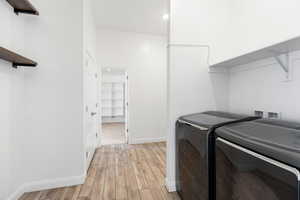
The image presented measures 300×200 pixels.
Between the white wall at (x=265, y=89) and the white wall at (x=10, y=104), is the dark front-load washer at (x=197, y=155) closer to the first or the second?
the white wall at (x=265, y=89)

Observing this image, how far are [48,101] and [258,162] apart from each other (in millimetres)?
2309

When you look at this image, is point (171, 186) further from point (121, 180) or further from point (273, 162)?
point (273, 162)

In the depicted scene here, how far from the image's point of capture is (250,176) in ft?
2.46

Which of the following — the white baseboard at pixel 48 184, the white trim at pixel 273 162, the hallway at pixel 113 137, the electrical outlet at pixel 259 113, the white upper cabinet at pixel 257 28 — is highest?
the white upper cabinet at pixel 257 28

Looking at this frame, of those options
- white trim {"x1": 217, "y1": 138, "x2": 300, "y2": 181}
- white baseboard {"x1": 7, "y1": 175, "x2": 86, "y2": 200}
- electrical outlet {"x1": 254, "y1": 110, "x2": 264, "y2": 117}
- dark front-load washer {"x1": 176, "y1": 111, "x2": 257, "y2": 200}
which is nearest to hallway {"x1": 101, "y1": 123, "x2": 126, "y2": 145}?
white baseboard {"x1": 7, "y1": 175, "x2": 86, "y2": 200}

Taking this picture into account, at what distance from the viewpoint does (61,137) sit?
2.07m

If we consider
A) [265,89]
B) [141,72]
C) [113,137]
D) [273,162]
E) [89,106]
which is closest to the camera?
[273,162]

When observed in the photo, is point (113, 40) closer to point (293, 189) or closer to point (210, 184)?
point (210, 184)

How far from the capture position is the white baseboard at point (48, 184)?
1871 millimetres

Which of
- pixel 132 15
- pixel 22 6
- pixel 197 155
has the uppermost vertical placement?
pixel 132 15

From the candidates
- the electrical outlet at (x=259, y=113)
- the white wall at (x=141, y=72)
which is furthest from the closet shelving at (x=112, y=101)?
the electrical outlet at (x=259, y=113)

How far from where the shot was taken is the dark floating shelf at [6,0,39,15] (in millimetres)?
1630

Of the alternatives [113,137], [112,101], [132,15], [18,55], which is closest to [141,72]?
[132,15]

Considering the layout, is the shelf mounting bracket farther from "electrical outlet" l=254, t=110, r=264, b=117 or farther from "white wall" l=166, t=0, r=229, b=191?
"white wall" l=166, t=0, r=229, b=191
